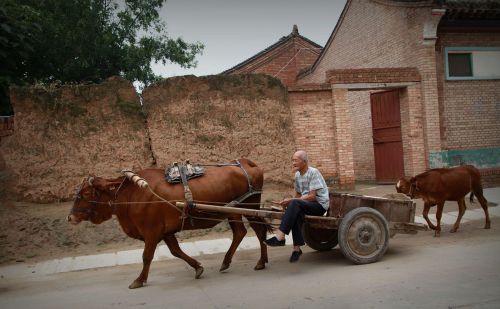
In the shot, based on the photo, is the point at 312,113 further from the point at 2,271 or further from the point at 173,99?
the point at 2,271

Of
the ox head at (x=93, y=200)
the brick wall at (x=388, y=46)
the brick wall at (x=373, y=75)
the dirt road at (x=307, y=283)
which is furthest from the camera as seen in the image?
the brick wall at (x=388, y=46)

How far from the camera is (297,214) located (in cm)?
564

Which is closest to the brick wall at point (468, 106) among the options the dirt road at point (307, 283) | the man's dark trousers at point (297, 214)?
the dirt road at point (307, 283)

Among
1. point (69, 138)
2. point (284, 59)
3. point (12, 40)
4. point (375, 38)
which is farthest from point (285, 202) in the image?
point (284, 59)

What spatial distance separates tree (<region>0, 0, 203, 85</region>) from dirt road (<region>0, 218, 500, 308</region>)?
8950 mm

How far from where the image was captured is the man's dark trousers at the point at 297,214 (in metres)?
5.55

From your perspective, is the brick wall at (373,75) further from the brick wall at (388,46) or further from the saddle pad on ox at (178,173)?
the saddle pad on ox at (178,173)

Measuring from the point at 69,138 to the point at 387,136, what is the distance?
9497 mm

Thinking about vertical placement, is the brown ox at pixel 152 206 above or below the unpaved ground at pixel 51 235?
above

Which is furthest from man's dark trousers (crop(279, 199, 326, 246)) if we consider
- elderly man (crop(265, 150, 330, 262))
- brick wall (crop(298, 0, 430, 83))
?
brick wall (crop(298, 0, 430, 83))

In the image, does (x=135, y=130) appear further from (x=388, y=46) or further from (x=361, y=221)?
(x=388, y=46)

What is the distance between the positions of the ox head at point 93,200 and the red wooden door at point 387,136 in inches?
393

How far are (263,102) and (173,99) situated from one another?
2106 mm

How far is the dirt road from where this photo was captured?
433 centimetres
